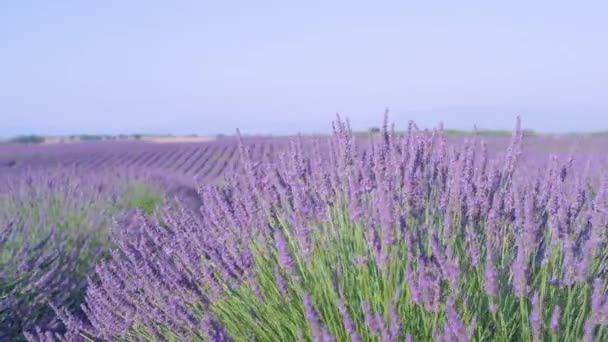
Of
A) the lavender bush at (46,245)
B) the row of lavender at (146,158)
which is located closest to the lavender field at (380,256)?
the lavender bush at (46,245)

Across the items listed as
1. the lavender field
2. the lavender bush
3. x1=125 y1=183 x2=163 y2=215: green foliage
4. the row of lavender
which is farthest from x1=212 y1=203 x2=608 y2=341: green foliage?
the row of lavender

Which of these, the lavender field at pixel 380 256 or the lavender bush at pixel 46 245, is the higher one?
the lavender field at pixel 380 256

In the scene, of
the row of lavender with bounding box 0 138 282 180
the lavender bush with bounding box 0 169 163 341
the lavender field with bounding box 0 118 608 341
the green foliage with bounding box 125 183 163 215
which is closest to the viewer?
the lavender field with bounding box 0 118 608 341

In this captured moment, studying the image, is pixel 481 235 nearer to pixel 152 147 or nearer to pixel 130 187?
pixel 130 187

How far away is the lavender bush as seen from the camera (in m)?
3.59

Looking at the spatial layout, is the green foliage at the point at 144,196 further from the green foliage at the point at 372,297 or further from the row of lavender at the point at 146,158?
the row of lavender at the point at 146,158

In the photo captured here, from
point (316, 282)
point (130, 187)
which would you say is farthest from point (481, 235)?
point (130, 187)

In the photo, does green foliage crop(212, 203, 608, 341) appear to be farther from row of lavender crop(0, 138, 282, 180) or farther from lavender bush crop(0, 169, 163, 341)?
row of lavender crop(0, 138, 282, 180)

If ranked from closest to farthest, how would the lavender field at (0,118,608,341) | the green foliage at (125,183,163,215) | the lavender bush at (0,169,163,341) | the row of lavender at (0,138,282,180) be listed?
1. the lavender field at (0,118,608,341)
2. the lavender bush at (0,169,163,341)
3. the green foliage at (125,183,163,215)
4. the row of lavender at (0,138,282,180)

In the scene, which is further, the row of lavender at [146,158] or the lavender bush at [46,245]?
the row of lavender at [146,158]

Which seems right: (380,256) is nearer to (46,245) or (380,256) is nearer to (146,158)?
(46,245)

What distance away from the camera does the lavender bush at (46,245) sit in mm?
3590

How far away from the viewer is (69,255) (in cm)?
454

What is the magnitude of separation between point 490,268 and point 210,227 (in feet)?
4.44
